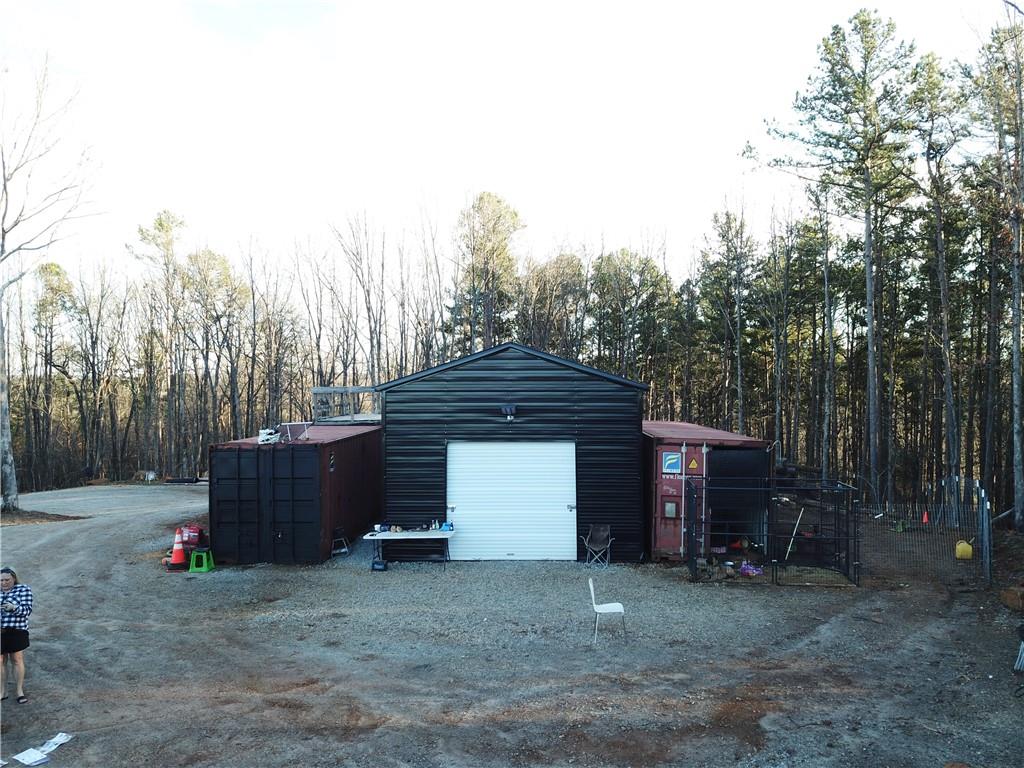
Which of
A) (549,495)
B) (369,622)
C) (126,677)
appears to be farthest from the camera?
(549,495)

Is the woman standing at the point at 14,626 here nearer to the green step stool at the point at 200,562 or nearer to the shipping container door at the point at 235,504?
the green step stool at the point at 200,562

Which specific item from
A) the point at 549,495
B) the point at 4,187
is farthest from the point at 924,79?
the point at 4,187

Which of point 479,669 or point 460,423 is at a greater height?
point 460,423

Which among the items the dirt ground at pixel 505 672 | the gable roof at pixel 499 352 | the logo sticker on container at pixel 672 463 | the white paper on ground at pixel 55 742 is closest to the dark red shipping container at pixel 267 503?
the dirt ground at pixel 505 672

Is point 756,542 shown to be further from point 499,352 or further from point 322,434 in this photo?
point 322,434

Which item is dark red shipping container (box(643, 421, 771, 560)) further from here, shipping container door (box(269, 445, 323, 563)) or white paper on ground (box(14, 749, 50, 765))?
white paper on ground (box(14, 749, 50, 765))

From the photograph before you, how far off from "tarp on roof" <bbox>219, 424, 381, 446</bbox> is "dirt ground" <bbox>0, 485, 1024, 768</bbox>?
259 centimetres

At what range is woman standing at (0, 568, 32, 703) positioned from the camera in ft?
21.5

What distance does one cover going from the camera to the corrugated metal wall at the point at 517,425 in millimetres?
13234

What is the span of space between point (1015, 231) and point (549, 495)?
1187cm

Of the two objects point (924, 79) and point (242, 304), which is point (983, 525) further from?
point (242, 304)

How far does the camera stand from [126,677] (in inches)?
289

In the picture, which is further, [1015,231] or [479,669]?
[1015,231]

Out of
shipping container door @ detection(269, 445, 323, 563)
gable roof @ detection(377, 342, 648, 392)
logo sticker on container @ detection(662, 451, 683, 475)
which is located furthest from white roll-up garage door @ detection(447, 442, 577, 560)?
shipping container door @ detection(269, 445, 323, 563)
